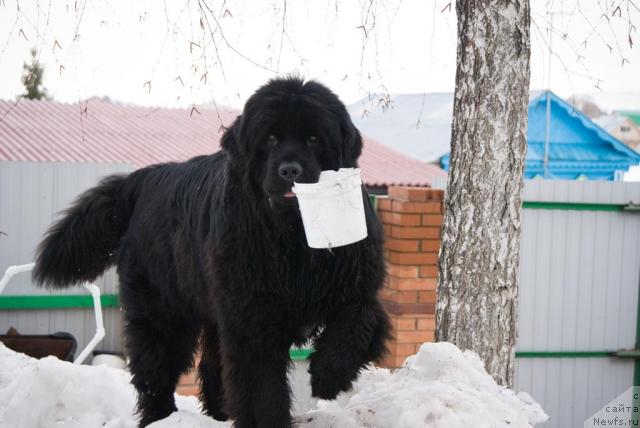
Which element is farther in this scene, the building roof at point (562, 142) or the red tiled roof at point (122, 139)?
the building roof at point (562, 142)

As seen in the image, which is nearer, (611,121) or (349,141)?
(349,141)

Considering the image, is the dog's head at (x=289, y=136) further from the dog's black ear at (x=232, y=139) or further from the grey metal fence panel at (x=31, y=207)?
the grey metal fence panel at (x=31, y=207)

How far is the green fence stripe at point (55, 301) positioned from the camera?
827cm

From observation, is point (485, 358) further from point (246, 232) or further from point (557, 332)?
point (557, 332)

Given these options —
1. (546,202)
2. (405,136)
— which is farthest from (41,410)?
(405,136)

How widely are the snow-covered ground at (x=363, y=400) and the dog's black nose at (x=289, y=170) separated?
1265mm

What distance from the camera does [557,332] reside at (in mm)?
8273

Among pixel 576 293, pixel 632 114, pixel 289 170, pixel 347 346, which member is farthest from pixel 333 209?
pixel 632 114

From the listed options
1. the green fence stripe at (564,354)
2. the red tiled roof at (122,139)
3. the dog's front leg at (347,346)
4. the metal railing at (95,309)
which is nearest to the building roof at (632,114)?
the red tiled roof at (122,139)

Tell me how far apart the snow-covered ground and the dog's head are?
1.17 meters

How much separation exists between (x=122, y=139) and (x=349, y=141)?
2087cm

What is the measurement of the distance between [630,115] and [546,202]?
125 feet

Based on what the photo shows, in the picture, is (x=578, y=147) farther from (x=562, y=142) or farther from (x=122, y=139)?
(x=122, y=139)

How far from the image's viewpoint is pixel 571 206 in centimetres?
822
